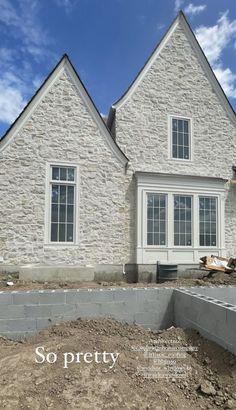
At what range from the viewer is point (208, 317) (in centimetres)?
465

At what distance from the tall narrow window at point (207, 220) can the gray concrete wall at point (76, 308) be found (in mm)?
6232

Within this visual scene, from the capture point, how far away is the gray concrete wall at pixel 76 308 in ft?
17.4

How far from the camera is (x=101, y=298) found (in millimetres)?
5562

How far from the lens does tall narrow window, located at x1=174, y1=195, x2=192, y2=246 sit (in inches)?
447

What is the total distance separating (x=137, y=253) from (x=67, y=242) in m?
2.52

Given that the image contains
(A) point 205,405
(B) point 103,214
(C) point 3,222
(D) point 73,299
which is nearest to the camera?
(A) point 205,405

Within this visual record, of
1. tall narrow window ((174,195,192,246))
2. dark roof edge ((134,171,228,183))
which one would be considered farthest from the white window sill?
tall narrow window ((174,195,192,246))

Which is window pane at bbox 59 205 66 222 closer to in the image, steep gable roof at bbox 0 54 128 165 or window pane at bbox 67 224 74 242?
window pane at bbox 67 224 74 242

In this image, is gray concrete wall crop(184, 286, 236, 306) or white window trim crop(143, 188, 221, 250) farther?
white window trim crop(143, 188, 221, 250)

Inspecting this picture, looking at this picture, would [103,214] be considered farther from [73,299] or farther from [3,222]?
[73,299]

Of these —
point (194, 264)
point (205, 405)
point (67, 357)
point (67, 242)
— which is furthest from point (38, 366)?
point (194, 264)

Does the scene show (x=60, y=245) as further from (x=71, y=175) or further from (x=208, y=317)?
(x=208, y=317)

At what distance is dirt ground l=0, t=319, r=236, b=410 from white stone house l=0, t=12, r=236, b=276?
203 inches

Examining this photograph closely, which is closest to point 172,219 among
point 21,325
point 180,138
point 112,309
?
point 180,138
